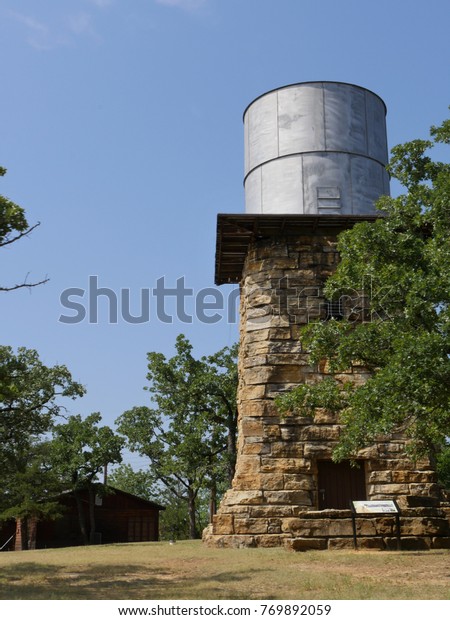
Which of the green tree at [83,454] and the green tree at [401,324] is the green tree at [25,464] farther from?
the green tree at [401,324]

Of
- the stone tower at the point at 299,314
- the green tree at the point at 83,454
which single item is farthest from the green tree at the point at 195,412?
the stone tower at the point at 299,314

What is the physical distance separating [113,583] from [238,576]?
1798 millimetres

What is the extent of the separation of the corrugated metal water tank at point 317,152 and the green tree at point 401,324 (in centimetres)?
532

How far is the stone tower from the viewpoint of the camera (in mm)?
15836

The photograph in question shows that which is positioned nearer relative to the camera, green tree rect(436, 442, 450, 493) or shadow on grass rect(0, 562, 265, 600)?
shadow on grass rect(0, 562, 265, 600)

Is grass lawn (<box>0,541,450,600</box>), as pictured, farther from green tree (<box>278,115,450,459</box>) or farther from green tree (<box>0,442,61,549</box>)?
green tree (<box>0,442,61,549</box>)

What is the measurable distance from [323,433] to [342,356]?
4.57m

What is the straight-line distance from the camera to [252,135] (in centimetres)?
2100

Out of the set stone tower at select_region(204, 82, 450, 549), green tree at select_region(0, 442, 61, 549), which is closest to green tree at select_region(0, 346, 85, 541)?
green tree at select_region(0, 442, 61, 549)

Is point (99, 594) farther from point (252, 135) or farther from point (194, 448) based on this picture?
point (194, 448)

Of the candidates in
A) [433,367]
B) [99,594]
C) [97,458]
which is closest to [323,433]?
[433,367]

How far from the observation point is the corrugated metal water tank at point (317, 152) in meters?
19.5

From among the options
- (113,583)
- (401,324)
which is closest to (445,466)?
(401,324)

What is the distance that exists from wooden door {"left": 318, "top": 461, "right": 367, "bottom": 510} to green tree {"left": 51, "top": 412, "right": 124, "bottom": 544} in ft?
61.1
